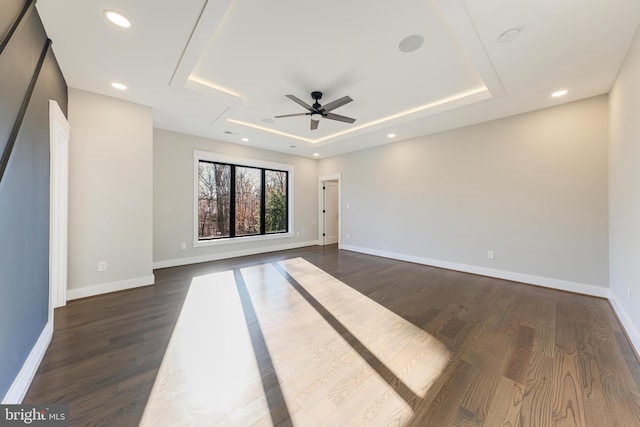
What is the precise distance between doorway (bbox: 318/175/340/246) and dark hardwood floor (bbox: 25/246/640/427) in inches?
157

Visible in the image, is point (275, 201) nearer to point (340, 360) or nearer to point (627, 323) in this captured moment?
point (340, 360)

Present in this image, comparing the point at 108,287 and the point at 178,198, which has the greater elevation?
the point at 178,198

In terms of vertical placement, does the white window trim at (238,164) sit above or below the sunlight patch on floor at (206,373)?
above

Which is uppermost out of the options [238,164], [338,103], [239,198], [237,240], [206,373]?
[338,103]

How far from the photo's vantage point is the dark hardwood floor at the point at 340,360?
139 cm

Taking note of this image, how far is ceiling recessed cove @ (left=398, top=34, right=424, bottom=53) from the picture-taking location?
2.19 meters

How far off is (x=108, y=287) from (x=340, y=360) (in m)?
3.33

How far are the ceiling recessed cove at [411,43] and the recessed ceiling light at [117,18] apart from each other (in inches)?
94.1

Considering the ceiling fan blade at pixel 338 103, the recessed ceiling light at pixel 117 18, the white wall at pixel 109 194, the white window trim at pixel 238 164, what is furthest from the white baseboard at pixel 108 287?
the ceiling fan blade at pixel 338 103

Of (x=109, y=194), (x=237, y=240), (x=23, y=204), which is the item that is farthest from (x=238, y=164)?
(x=23, y=204)

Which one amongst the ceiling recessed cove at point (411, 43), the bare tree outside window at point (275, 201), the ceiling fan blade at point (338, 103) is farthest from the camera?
the bare tree outside window at point (275, 201)

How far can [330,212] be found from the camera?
24.5ft

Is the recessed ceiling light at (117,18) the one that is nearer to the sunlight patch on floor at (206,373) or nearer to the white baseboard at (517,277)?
the sunlight patch on floor at (206,373)

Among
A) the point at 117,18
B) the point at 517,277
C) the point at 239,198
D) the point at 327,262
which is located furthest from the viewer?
the point at 239,198
